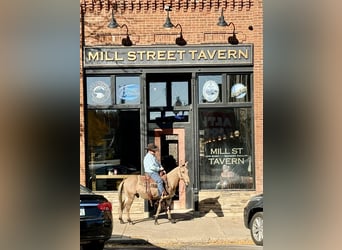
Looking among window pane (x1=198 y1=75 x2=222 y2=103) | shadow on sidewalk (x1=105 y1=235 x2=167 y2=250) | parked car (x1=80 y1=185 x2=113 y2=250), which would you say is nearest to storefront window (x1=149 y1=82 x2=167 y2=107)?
window pane (x1=198 y1=75 x2=222 y2=103)

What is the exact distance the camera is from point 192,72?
989cm

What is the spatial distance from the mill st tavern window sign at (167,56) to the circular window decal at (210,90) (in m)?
0.51

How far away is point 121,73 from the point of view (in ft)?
32.5

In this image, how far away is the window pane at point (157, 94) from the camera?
33.0 ft

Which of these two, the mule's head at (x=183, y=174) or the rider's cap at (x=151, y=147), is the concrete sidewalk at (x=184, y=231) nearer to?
the mule's head at (x=183, y=174)

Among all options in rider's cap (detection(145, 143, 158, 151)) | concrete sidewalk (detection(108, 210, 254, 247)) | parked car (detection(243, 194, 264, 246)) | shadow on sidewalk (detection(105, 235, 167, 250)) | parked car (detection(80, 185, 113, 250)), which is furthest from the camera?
rider's cap (detection(145, 143, 158, 151))

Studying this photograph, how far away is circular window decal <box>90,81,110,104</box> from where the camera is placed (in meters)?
9.92

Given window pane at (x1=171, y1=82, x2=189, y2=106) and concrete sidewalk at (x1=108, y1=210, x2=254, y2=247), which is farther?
window pane at (x1=171, y1=82, x2=189, y2=106)

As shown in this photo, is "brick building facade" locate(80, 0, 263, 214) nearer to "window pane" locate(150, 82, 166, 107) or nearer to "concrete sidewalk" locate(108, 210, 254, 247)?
"window pane" locate(150, 82, 166, 107)

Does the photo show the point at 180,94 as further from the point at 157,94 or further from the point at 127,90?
the point at 127,90

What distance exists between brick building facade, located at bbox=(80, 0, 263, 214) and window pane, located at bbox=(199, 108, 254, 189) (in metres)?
0.02

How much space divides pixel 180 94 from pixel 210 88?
2.46 feet

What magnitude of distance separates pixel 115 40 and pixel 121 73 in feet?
2.65

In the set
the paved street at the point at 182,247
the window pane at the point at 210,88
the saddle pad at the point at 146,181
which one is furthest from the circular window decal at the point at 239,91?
the paved street at the point at 182,247
